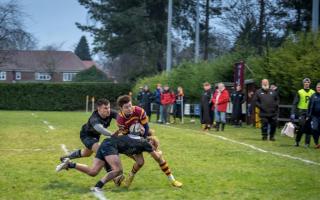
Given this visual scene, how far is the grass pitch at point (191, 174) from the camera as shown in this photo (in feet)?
30.0

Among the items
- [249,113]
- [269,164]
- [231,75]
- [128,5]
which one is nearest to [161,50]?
[128,5]

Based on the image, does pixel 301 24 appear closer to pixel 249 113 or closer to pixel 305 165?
pixel 249 113

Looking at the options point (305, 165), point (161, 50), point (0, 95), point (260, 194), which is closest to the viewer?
point (260, 194)

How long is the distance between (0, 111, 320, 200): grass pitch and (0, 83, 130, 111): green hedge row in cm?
3947

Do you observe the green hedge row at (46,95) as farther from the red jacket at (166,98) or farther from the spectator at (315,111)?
the spectator at (315,111)

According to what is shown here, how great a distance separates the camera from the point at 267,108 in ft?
60.2

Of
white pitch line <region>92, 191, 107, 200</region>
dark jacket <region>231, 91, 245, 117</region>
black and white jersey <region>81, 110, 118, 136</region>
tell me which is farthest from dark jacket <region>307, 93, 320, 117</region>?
dark jacket <region>231, 91, 245, 117</region>

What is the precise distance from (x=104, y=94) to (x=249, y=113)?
3214 cm

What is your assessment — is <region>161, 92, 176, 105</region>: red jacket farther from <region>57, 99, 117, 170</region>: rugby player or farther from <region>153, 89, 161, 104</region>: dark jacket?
<region>57, 99, 117, 170</region>: rugby player

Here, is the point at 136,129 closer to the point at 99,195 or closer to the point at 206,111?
the point at 99,195

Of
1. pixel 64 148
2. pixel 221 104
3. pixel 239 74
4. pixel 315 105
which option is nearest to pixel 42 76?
pixel 239 74

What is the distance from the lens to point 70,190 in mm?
9453

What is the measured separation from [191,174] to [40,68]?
102m

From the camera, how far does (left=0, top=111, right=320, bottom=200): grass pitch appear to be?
9.13 meters
